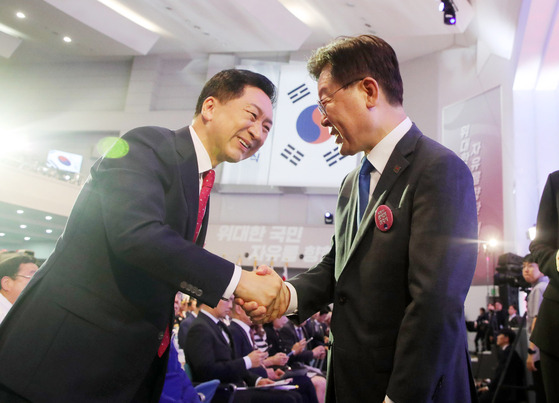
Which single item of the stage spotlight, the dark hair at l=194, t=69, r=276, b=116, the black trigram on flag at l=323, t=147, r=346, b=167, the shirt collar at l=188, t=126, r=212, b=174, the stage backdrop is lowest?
the shirt collar at l=188, t=126, r=212, b=174

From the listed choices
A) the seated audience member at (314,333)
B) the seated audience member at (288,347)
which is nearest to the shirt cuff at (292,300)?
the seated audience member at (288,347)

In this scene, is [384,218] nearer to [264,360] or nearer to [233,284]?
[233,284]

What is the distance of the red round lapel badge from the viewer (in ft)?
4.09

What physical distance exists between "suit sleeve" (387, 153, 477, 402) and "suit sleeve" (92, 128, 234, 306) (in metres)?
0.49

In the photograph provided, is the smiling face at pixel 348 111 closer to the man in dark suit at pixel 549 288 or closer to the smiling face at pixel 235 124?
the smiling face at pixel 235 124

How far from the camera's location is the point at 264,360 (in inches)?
167

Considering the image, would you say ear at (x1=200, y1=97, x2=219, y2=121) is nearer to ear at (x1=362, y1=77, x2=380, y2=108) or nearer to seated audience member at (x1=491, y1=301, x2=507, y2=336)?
ear at (x1=362, y1=77, x2=380, y2=108)

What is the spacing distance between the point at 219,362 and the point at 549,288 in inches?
95.9

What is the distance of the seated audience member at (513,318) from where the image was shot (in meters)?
6.55

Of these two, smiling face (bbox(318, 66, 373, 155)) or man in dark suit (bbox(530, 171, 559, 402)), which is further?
man in dark suit (bbox(530, 171, 559, 402))

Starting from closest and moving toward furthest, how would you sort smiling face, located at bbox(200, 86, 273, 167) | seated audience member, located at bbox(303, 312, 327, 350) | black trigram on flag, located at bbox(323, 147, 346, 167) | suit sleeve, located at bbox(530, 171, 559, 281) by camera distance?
smiling face, located at bbox(200, 86, 273, 167), suit sleeve, located at bbox(530, 171, 559, 281), seated audience member, located at bbox(303, 312, 327, 350), black trigram on flag, located at bbox(323, 147, 346, 167)

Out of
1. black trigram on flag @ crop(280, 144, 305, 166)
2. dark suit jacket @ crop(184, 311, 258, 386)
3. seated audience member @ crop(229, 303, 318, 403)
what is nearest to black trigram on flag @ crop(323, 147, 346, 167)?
black trigram on flag @ crop(280, 144, 305, 166)

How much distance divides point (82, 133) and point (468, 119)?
13.3 m

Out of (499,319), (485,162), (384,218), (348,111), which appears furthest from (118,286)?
(485,162)
